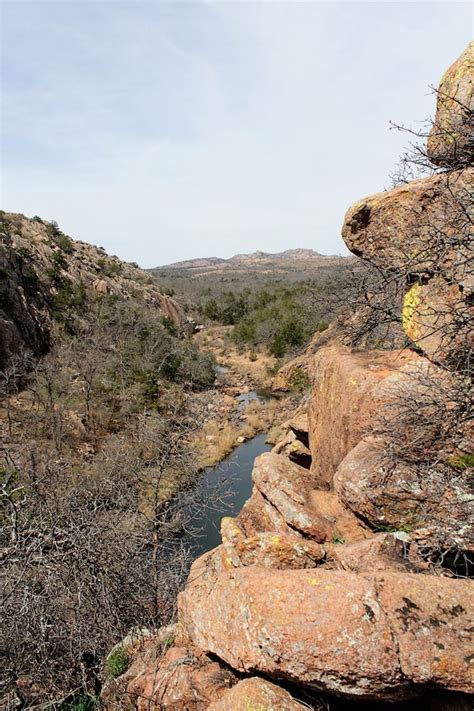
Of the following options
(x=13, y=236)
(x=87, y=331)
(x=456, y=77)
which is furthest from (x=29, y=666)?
(x=13, y=236)

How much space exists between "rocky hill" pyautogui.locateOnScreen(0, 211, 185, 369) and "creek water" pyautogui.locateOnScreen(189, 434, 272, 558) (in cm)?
1219

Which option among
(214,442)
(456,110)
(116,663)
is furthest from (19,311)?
(456,110)

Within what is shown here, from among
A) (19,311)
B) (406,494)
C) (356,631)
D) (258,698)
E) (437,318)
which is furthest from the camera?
(19,311)

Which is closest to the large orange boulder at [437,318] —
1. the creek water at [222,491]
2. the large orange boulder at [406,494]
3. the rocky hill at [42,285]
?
the large orange boulder at [406,494]

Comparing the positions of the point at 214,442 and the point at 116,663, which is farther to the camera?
the point at 214,442

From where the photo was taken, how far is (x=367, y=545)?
4.43 meters

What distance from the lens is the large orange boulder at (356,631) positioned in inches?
116

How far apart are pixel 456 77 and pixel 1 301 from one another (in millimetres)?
23515

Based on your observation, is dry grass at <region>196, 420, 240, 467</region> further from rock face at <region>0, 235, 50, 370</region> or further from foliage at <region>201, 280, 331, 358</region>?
rock face at <region>0, 235, 50, 370</region>

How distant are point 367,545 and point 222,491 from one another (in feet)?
47.2

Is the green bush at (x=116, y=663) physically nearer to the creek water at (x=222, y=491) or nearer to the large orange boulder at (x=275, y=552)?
the large orange boulder at (x=275, y=552)

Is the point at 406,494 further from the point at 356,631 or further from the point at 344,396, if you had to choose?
the point at 344,396

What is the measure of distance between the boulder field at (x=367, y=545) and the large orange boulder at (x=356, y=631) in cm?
1

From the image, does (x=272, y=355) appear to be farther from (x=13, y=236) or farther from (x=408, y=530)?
(x=408, y=530)
